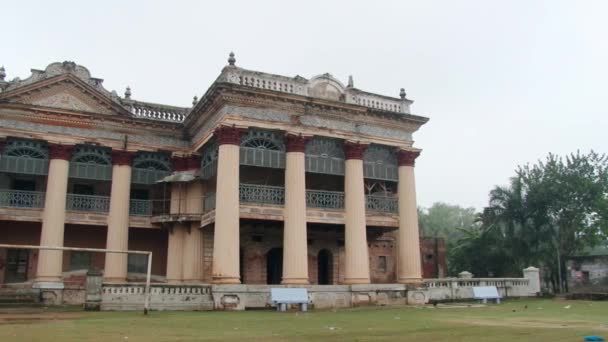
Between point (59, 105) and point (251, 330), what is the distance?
16.5 m

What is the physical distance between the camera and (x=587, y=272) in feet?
111

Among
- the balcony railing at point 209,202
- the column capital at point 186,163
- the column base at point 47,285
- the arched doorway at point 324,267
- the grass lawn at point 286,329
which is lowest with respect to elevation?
the grass lawn at point 286,329

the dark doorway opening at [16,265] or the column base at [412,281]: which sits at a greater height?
the dark doorway opening at [16,265]

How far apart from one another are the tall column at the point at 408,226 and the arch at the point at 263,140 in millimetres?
5866

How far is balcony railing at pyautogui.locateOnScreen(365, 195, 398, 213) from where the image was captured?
25016 mm

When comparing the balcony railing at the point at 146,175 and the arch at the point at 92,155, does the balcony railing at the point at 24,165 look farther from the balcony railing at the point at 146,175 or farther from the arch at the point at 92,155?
the balcony railing at the point at 146,175

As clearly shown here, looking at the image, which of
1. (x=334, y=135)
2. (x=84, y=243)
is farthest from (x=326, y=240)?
(x=84, y=243)

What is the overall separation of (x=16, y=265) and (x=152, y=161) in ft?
24.2

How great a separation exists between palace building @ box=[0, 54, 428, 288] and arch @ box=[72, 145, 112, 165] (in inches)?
1.9

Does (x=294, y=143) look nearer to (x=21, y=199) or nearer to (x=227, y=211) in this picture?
(x=227, y=211)

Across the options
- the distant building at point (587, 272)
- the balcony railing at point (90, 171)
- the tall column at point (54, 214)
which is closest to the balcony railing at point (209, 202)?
the balcony railing at point (90, 171)

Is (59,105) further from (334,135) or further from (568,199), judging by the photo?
(568,199)

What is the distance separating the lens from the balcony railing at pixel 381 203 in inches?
985

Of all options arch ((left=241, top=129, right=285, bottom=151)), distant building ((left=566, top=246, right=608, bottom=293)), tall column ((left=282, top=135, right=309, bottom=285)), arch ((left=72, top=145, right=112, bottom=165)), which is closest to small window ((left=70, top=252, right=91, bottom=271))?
arch ((left=72, top=145, right=112, bottom=165))
